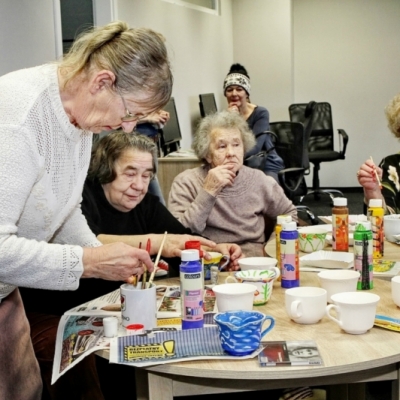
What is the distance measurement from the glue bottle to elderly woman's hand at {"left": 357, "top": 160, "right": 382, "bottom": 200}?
135 cm

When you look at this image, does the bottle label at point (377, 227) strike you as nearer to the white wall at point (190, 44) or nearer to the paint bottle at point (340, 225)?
the paint bottle at point (340, 225)

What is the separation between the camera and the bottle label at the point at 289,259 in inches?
73.5

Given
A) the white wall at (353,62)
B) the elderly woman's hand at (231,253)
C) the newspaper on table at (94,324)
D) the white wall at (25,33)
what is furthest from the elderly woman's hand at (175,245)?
the white wall at (353,62)

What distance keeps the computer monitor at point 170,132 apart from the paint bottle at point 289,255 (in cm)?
337

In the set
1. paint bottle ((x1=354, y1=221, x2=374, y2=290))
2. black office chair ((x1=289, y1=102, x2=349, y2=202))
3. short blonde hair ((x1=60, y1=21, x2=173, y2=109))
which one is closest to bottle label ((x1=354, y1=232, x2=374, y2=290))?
paint bottle ((x1=354, y1=221, x2=374, y2=290))

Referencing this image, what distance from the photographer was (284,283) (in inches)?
75.1

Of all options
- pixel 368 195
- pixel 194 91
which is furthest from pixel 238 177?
pixel 194 91

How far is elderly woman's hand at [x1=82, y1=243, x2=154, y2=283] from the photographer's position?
156 centimetres

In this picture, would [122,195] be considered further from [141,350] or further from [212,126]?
[141,350]

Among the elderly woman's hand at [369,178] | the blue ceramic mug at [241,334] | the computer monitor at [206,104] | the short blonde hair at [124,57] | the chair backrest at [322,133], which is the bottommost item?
the blue ceramic mug at [241,334]

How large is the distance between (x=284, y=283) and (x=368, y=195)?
106 cm

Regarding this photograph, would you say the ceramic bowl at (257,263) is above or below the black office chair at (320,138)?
below

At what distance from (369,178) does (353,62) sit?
19.8 ft

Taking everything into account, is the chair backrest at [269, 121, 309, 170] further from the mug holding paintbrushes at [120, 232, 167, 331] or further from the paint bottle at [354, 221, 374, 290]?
the mug holding paintbrushes at [120, 232, 167, 331]
